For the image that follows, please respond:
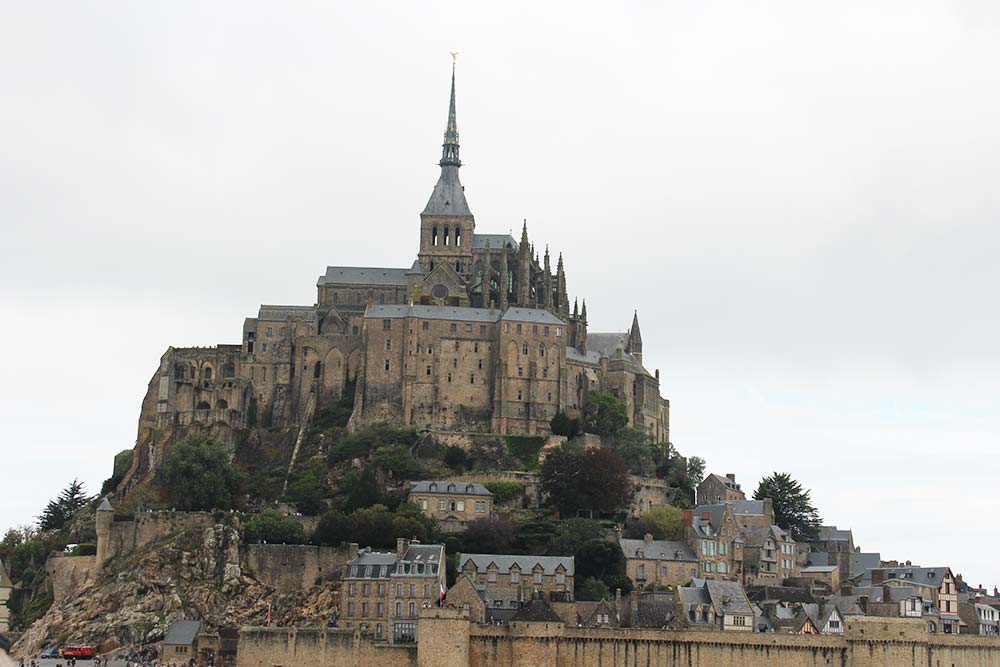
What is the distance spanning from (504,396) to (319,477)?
40.8 ft

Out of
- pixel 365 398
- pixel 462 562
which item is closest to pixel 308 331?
pixel 365 398

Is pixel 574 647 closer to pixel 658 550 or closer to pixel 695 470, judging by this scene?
pixel 658 550

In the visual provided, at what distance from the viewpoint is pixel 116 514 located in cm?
7550

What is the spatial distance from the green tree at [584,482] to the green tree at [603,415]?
792 cm

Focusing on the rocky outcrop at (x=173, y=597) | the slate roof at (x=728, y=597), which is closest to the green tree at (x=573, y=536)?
the slate roof at (x=728, y=597)

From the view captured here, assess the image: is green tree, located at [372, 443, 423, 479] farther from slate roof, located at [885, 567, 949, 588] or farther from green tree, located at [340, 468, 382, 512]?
slate roof, located at [885, 567, 949, 588]

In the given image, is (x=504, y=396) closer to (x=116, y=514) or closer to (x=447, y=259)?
(x=447, y=259)

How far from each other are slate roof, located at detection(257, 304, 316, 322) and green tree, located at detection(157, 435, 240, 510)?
576 inches

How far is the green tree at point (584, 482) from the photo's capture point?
7375cm

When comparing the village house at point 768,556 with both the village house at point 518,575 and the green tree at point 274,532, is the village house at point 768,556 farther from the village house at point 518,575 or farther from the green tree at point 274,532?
the green tree at point 274,532

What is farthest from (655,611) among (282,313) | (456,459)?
(282,313)

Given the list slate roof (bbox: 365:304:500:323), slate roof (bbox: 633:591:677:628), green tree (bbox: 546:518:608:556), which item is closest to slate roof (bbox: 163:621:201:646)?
green tree (bbox: 546:518:608:556)

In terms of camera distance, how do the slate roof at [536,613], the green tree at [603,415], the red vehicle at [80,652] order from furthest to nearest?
the green tree at [603,415] → the red vehicle at [80,652] → the slate roof at [536,613]

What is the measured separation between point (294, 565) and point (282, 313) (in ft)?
85.8
